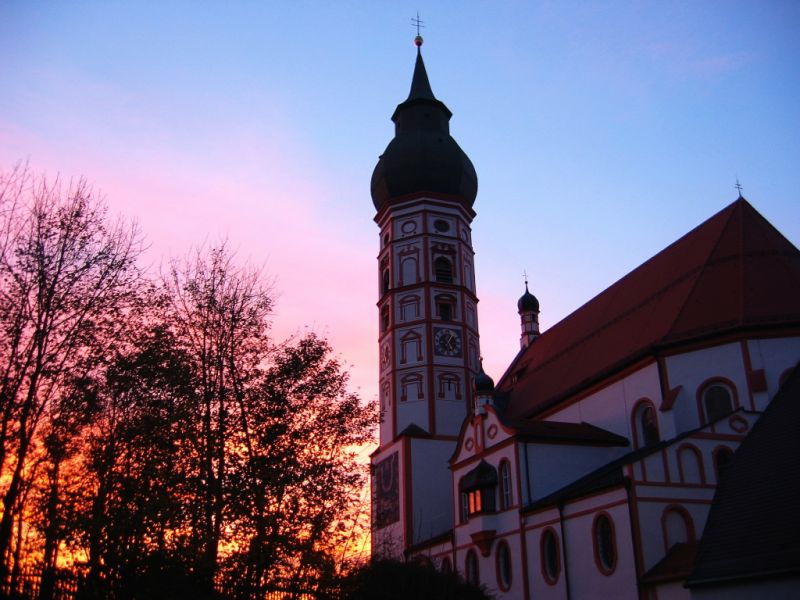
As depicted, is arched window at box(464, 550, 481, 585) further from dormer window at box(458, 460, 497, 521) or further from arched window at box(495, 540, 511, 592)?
arched window at box(495, 540, 511, 592)

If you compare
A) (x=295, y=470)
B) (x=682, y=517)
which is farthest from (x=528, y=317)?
(x=295, y=470)

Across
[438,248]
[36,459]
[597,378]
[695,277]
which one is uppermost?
[438,248]

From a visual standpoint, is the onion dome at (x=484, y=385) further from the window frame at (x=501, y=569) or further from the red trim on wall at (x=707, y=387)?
the red trim on wall at (x=707, y=387)

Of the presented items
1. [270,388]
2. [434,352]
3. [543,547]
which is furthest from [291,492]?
[434,352]

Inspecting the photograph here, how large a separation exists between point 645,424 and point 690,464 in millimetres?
4615

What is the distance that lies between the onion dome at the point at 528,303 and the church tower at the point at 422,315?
10266mm

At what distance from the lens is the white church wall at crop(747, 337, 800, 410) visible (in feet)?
90.8

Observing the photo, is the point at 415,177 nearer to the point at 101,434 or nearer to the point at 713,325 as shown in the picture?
the point at 713,325

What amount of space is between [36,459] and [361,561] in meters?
8.91

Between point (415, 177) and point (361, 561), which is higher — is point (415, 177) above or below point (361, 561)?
above

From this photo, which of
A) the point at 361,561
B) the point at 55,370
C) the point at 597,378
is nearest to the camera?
the point at 55,370

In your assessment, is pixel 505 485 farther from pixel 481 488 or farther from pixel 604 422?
pixel 604 422

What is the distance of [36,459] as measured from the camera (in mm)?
16266

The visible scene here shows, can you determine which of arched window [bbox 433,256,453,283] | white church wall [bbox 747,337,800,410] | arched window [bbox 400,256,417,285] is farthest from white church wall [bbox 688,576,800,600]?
arched window [bbox 400,256,417,285]
